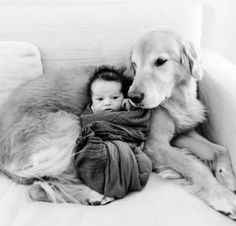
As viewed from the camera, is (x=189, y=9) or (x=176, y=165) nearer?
(x=176, y=165)

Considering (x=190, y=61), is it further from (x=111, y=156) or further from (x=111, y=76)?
(x=111, y=156)

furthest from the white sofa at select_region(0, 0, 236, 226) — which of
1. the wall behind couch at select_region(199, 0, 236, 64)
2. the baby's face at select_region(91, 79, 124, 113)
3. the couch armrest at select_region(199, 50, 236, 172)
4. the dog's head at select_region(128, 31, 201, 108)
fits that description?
the wall behind couch at select_region(199, 0, 236, 64)

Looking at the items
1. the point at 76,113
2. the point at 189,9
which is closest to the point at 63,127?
the point at 76,113

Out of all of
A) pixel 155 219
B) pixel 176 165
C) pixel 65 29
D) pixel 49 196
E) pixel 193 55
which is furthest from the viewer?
pixel 65 29

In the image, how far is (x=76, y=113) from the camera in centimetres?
141

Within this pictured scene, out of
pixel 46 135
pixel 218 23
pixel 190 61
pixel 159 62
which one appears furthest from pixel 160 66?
pixel 218 23

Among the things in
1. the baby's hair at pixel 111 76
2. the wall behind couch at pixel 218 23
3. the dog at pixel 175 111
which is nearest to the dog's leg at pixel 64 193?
the dog at pixel 175 111

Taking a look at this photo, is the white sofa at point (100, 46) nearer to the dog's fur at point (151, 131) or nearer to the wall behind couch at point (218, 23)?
the dog's fur at point (151, 131)

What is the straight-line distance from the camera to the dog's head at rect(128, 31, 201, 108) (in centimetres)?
→ 132

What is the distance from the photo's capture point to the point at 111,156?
1.18 m

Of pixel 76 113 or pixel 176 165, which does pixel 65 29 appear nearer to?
pixel 76 113

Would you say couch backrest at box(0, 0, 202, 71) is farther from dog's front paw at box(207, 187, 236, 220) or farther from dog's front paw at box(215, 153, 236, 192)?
dog's front paw at box(207, 187, 236, 220)

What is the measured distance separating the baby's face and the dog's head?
0.26 feet

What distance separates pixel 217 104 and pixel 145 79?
29cm
